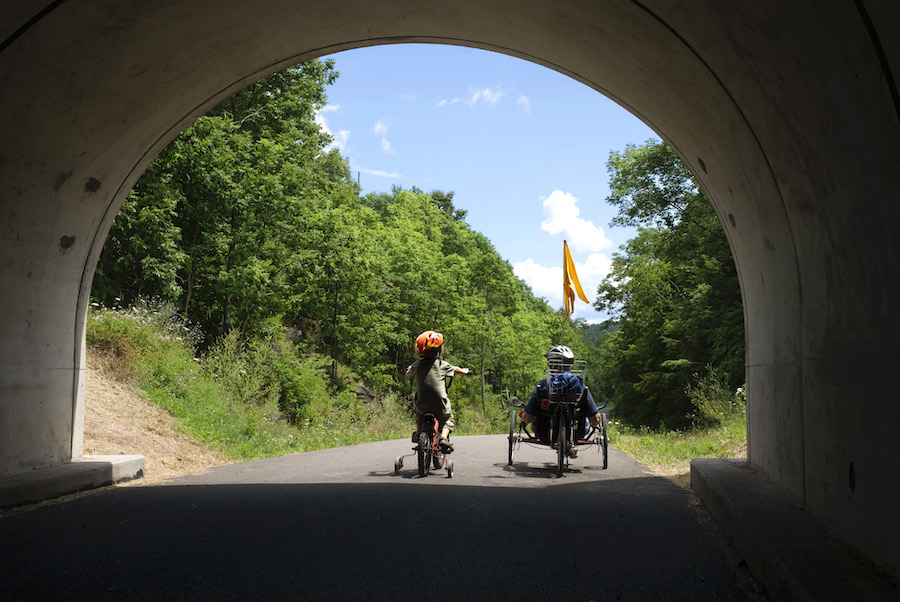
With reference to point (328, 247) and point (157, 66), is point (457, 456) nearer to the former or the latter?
point (157, 66)

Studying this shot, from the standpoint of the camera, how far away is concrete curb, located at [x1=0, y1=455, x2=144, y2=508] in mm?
6648

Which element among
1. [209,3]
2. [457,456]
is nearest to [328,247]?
[457,456]

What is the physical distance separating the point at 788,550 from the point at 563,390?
5932 millimetres

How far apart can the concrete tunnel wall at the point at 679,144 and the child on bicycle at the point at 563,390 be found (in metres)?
2.71

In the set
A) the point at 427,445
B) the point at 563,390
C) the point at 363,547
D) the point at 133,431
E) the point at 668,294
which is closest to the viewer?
the point at 363,547

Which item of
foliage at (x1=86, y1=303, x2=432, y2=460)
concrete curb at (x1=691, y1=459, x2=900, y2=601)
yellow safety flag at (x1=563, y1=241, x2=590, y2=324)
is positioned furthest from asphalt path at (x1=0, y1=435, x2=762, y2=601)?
yellow safety flag at (x1=563, y1=241, x2=590, y2=324)

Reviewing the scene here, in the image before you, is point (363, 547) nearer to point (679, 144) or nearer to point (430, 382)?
point (430, 382)

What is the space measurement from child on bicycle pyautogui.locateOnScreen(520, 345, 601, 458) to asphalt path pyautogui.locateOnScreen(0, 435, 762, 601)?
168cm

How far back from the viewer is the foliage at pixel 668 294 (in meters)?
26.1

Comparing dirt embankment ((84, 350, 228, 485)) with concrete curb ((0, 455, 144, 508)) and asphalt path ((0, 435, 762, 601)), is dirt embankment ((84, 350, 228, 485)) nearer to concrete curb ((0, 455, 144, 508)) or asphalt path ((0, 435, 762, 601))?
concrete curb ((0, 455, 144, 508))

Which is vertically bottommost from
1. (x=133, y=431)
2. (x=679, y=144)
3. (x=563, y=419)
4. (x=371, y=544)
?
(x=371, y=544)

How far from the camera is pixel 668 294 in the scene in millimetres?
36312

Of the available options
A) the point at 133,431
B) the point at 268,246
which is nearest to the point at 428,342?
the point at 133,431

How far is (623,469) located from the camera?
34.4 ft
